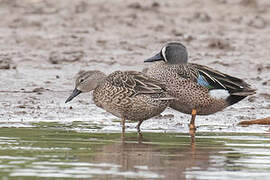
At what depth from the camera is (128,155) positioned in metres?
7.96

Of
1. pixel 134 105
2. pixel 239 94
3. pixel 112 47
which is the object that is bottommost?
pixel 134 105

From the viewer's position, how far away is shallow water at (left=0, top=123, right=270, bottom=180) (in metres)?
7.04

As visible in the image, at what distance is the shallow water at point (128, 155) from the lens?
7035mm

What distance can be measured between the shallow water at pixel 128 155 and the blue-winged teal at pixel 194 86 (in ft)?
1.93

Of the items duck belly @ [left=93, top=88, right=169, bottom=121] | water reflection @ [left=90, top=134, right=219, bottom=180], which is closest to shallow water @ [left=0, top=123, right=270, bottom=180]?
water reflection @ [left=90, top=134, right=219, bottom=180]

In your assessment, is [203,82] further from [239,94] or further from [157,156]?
[157,156]

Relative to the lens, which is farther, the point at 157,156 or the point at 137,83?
the point at 137,83

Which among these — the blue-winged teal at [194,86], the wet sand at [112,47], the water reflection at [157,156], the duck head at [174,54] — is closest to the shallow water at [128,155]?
the water reflection at [157,156]

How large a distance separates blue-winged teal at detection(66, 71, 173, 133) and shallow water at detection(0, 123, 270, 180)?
0.83ft

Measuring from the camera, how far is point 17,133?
29.9 feet

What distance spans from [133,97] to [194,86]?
83 centimetres

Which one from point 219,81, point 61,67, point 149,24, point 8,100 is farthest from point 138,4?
point 219,81

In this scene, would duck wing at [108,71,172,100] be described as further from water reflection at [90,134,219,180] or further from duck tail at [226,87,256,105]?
duck tail at [226,87,256,105]

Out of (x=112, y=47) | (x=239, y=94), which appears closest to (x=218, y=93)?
(x=239, y=94)
